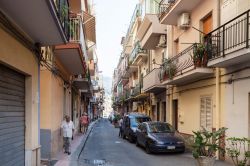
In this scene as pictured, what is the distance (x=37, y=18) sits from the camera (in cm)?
780

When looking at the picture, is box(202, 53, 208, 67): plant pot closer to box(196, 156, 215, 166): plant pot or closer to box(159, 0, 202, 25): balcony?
box(159, 0, 202, 25): balcony

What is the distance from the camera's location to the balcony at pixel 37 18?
22.3 ft

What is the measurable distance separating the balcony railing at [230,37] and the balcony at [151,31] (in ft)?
33.4

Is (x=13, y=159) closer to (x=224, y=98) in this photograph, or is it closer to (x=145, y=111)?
(x=224, y=98)

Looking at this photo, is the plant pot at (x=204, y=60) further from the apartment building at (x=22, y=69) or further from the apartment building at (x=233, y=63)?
the apartment building at (x=22, y=69)

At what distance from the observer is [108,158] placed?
15.0m

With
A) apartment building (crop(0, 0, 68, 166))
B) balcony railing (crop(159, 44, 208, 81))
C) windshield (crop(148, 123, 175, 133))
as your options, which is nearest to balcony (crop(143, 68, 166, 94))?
balcony railing (crop(159, 44, 208, 81))

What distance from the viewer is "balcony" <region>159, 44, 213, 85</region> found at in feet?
48.3

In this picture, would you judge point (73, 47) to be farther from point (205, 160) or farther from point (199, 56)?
point (205, 160)

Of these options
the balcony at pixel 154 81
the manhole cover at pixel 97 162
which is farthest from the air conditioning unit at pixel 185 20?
the manhole cover at pixel 97 162

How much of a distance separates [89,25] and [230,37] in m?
14.8

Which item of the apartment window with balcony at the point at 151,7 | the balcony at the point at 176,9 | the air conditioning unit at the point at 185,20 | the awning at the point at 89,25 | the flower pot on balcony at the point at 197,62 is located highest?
the apartment window with balcony at the point at 151,7

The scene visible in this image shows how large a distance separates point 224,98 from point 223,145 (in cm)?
177

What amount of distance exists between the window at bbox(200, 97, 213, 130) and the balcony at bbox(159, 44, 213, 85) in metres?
1.05
